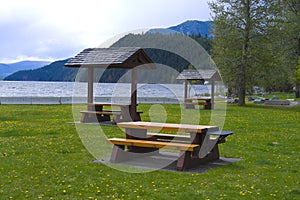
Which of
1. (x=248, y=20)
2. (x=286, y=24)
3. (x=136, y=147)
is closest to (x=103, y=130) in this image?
(x=136, y=147)

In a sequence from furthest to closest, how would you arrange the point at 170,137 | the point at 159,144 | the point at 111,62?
the point at 111,62, the point at 170,137, the point at 159,144

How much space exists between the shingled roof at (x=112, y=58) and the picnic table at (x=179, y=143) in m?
7.65

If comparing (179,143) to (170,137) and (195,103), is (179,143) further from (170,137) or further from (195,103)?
(195,103)

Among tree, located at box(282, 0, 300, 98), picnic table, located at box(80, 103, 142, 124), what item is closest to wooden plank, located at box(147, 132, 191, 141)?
picnic table, located at box(80, 103, 142, 124)

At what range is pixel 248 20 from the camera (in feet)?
124

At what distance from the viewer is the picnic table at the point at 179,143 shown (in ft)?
30.5

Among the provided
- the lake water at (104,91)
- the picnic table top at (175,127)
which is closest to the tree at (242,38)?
the lake water at (104,91)

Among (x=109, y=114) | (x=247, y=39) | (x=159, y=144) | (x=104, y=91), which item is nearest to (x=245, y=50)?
(x=247, y=39)

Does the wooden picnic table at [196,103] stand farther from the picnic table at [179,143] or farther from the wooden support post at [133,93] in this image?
the picnic table at [179,143]

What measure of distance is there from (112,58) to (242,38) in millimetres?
22568

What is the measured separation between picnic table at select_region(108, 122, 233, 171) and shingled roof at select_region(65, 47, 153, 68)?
7655 millimetres

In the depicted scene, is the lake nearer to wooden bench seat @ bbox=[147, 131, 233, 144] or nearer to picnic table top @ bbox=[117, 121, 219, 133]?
wooden bench seat @ bbox=[147, 131, 233, 144]

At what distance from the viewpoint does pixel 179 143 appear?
1002 cm

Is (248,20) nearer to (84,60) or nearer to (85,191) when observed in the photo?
(84,60)
